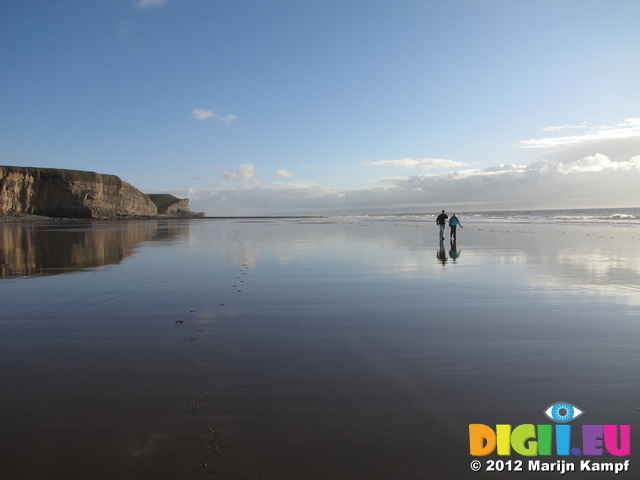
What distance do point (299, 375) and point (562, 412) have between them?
2442 mm

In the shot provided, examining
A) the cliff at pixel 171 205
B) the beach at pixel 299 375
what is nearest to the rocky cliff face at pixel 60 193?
the cliff at pixel 171 205

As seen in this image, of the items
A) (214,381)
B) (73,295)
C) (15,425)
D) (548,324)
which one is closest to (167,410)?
(214,381)

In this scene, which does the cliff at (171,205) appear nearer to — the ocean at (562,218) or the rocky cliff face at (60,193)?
the rocky cliff face at (60,193)

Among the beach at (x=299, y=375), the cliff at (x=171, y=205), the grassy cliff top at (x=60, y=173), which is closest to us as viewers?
the beach at (x=299, y=375)

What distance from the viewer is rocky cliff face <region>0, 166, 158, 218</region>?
8050 cm

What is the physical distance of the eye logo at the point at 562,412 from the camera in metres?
3.31

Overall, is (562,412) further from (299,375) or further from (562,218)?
(562,218)

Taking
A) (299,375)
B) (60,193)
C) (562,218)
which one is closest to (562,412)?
(299,375)

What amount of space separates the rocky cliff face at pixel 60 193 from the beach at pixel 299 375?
92263mm

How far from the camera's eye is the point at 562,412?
3.39 m

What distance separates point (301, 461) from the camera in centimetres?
268

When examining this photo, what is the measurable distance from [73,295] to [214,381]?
6.14 metres

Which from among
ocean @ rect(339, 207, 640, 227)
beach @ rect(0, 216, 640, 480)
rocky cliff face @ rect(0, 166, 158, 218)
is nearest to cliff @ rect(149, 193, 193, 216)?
rocky cliff face @ rect(0, 166, 158, 218)

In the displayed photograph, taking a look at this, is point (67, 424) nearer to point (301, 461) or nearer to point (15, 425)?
point (15, 425)
